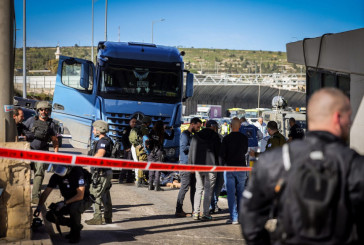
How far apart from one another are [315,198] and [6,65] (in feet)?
18.2

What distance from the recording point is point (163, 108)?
17672 millimetres

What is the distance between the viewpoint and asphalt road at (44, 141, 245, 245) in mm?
8688

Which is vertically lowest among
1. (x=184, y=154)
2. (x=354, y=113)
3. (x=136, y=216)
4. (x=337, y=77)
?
(x=136, y=216)

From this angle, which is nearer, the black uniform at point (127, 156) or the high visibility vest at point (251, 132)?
the black uniform at point (127, 156)

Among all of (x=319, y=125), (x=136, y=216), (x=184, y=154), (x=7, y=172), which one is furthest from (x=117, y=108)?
(x=319, y=125)

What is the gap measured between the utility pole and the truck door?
9.34m

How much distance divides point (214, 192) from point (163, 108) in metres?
6.35

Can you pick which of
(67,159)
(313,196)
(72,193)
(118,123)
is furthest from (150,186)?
(313,196)

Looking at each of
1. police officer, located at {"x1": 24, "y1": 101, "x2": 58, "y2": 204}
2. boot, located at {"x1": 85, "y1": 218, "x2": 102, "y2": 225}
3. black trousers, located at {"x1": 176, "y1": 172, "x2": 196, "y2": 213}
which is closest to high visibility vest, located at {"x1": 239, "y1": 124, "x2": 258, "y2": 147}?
black trousers, located at {"x1": 176, "y1": 172, "x2": 196, "y2": 213}

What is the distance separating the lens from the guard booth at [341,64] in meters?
10.0

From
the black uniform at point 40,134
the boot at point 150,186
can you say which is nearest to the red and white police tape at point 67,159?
the black uniform at point 40,134

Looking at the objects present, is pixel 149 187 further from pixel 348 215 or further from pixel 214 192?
→ pixel 348 215

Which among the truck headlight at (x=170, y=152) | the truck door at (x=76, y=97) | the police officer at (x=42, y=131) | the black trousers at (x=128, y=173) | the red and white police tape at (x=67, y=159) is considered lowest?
the black trousers at (x=128, y=173)

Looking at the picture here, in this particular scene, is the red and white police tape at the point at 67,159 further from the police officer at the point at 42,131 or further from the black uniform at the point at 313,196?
the police officer at the point at 42,131
